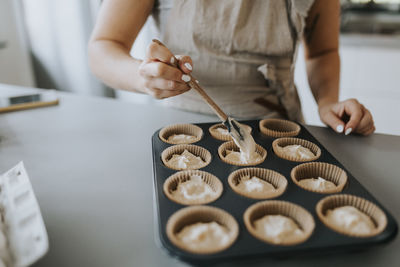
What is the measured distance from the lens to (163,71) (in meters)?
0.68

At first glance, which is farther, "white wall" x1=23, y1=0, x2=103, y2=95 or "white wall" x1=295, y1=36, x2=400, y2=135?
"white wall" x1=23, y1=0, x2=103, y2=95

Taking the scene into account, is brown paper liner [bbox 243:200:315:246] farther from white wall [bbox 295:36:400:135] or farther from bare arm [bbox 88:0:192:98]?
white wall [bbox 295:36:400:135]

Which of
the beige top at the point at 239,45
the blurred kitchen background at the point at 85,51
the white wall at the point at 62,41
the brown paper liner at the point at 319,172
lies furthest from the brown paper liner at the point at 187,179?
the white wall at the point at 62,41

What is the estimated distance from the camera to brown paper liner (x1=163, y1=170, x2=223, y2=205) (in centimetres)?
58

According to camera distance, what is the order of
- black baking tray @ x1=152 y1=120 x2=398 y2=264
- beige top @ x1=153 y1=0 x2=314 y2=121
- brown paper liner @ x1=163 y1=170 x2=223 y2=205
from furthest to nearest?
beige top @ x1=153 y1=0 x2=314 y2=121 < brown paper liner @ x1=163 y1=170 x2=223 y2=205 < black baking tray @ x1=152 y1=120 x2=398 y2=264

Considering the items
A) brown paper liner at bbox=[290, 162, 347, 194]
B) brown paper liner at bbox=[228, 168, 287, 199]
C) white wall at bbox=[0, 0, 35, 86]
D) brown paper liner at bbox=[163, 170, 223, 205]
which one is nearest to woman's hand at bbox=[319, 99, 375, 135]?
brown paper liner at bbox=[290, 162, 347, 194]

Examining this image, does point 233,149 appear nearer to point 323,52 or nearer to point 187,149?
point 187,149

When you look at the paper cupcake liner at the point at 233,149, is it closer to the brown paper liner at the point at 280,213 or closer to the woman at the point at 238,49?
the brown paper liner at the point at 280,213

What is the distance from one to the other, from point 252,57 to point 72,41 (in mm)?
1998

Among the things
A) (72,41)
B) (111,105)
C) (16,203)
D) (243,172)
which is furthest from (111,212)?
(72,41)

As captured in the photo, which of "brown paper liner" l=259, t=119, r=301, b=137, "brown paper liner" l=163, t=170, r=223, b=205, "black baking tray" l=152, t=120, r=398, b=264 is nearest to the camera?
"black baking tray" l=152, t=120, r=398, b=264

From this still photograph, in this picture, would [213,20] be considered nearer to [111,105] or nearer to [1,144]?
[111,105]

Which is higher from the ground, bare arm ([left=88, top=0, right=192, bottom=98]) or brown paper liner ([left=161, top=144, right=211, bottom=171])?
bare arm ([left=88, top=0, right=192, bottom=98])

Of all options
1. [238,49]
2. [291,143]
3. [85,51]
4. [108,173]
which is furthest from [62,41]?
[291,143]
